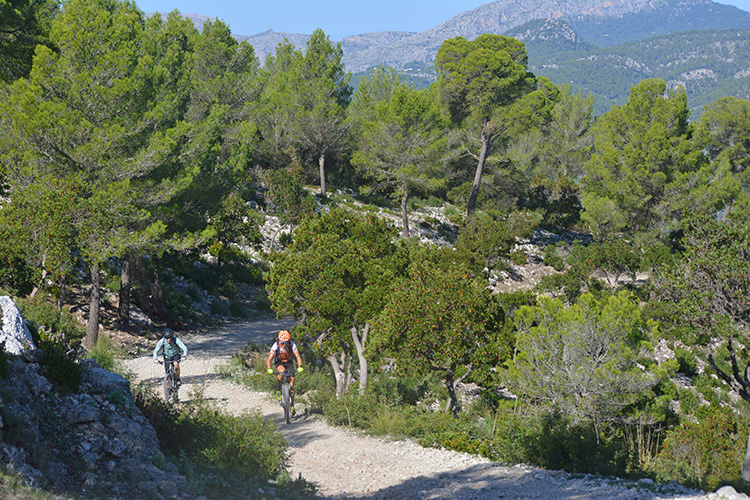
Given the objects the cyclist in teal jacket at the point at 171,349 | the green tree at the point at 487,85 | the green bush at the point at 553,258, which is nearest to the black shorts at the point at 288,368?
the cyclist in teal jacket at the point at 171,349

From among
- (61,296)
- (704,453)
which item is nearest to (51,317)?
(61,296)

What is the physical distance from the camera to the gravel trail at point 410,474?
6.72m

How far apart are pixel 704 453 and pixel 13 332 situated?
470 inches

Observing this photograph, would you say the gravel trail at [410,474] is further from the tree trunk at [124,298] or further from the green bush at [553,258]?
the green bush at [553,258]

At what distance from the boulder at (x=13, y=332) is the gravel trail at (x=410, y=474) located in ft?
7.68

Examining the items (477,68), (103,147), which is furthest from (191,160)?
(477,68)

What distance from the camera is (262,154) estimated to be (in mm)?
43688

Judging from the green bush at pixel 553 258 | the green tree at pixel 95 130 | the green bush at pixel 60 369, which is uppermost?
the green tree at pixel 95 130

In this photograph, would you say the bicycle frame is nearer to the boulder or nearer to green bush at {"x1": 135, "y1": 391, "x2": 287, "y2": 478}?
green bush at {"x1": 135, "y1": 391, "x2": 287, "y2": 478}

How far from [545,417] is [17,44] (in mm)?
19006

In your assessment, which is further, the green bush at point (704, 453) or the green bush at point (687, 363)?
the green bush at point (687, 363)

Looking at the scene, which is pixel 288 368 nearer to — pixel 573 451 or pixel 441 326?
pixel 441 326

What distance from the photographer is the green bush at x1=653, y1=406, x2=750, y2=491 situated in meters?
8.73

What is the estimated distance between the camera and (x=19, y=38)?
683 inches
